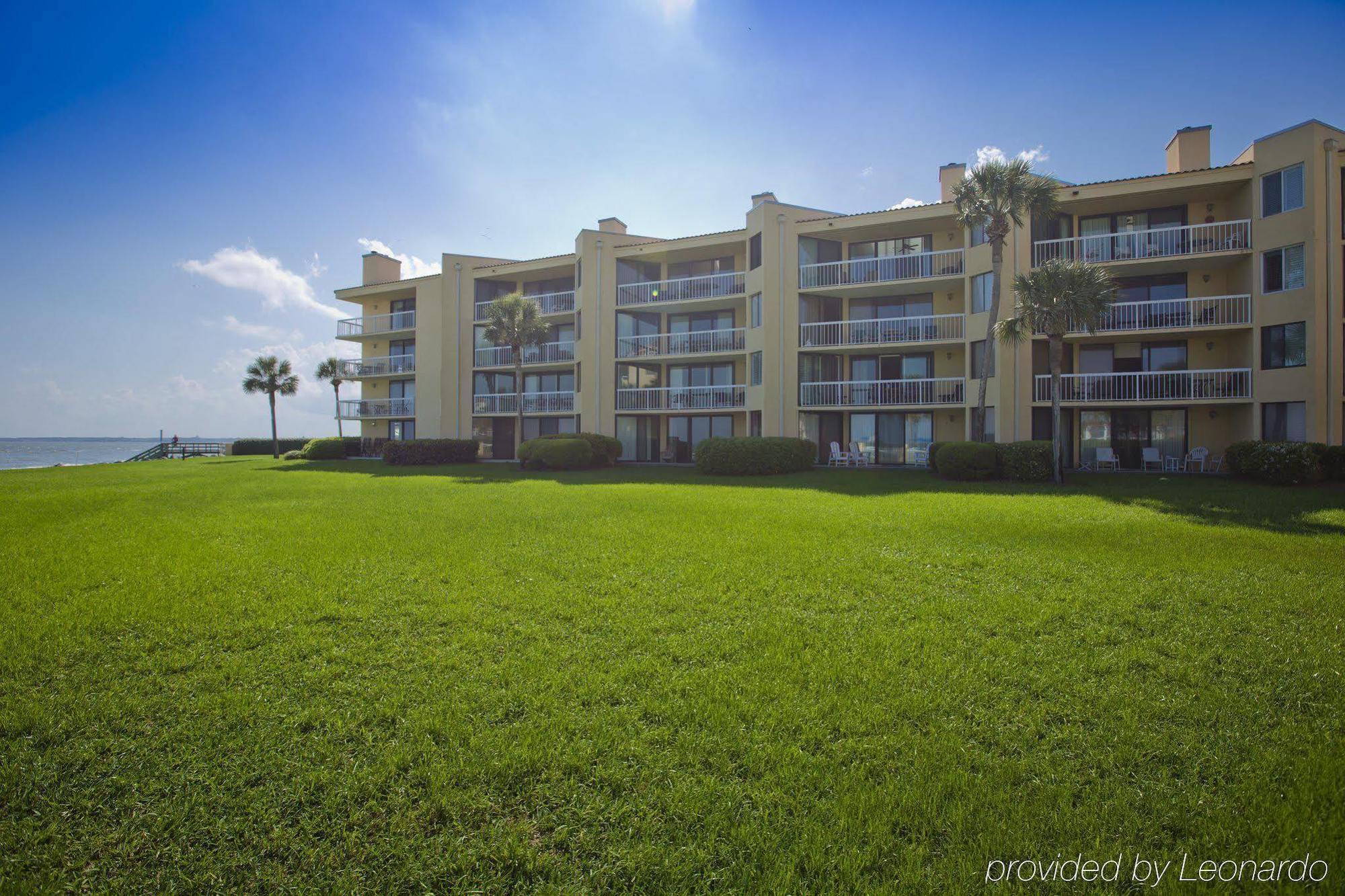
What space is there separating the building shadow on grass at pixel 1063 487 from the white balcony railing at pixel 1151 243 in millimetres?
8321

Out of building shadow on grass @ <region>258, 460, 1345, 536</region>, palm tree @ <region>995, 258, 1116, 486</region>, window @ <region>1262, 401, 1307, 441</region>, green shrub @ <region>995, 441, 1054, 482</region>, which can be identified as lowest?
building shadow on grass @ <region>258, 460, 1345, 536</region>

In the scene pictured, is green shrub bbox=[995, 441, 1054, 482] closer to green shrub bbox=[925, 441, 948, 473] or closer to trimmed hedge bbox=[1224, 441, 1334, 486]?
green shrub bbox=[925, 441, 948, 473]

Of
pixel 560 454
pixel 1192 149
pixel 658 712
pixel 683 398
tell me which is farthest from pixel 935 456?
pixel 658 712

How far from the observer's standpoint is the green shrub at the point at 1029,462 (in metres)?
18.6

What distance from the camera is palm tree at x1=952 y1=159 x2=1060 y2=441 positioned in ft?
65.5

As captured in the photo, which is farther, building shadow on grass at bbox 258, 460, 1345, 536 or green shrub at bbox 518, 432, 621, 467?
green shrub at bbox 518, 432, 621, 467

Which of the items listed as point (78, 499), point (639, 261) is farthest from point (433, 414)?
point (78, 499)

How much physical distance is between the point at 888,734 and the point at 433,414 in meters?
34.9

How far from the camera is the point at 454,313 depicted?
35.0 metres

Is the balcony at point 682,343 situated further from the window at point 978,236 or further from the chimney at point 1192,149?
the chimney at point 1192,149

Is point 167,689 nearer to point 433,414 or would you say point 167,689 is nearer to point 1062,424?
point 1062,424

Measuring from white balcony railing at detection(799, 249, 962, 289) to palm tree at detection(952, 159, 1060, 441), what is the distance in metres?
2.95

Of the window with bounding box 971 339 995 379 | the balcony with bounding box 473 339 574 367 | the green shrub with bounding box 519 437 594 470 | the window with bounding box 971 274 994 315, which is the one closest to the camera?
the window with bounding box 971 274 994 315

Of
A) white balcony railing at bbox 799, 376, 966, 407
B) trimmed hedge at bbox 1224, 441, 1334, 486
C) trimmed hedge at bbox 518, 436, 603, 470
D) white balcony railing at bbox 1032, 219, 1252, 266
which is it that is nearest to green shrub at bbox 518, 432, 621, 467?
trimmed hedge at bbox 518, 436, 603, 470
